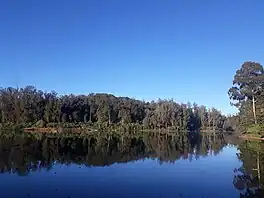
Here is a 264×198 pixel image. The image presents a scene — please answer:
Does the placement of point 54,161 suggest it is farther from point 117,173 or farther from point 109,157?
point 117,173

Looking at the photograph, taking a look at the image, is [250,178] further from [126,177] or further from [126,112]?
[126,112]

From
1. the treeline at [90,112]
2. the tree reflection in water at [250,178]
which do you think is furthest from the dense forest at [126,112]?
the tree reflection in water at [250,178]

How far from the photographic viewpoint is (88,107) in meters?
107

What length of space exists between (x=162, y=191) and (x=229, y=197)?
3.03 meters

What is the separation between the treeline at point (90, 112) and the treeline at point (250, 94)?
131 feet

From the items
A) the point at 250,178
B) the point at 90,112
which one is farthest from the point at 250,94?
the point at 90,112

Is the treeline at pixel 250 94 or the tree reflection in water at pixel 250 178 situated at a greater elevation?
the treeline at pixel 250 94

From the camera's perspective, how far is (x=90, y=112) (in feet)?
344

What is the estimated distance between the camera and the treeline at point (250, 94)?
185 feet

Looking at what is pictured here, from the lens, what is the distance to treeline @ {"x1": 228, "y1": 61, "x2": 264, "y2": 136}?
5631 centimetres

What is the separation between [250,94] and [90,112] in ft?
182

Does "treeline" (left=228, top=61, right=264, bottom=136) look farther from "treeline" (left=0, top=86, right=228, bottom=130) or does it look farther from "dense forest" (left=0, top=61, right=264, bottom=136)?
"treeline" (left=0, top=86, right=228, bottom=130)

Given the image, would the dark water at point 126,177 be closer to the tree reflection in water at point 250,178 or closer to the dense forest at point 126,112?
the tree reflection in water at point 250,178

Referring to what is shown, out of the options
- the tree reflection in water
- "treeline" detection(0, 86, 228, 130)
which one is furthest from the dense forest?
the tree reflection in water
